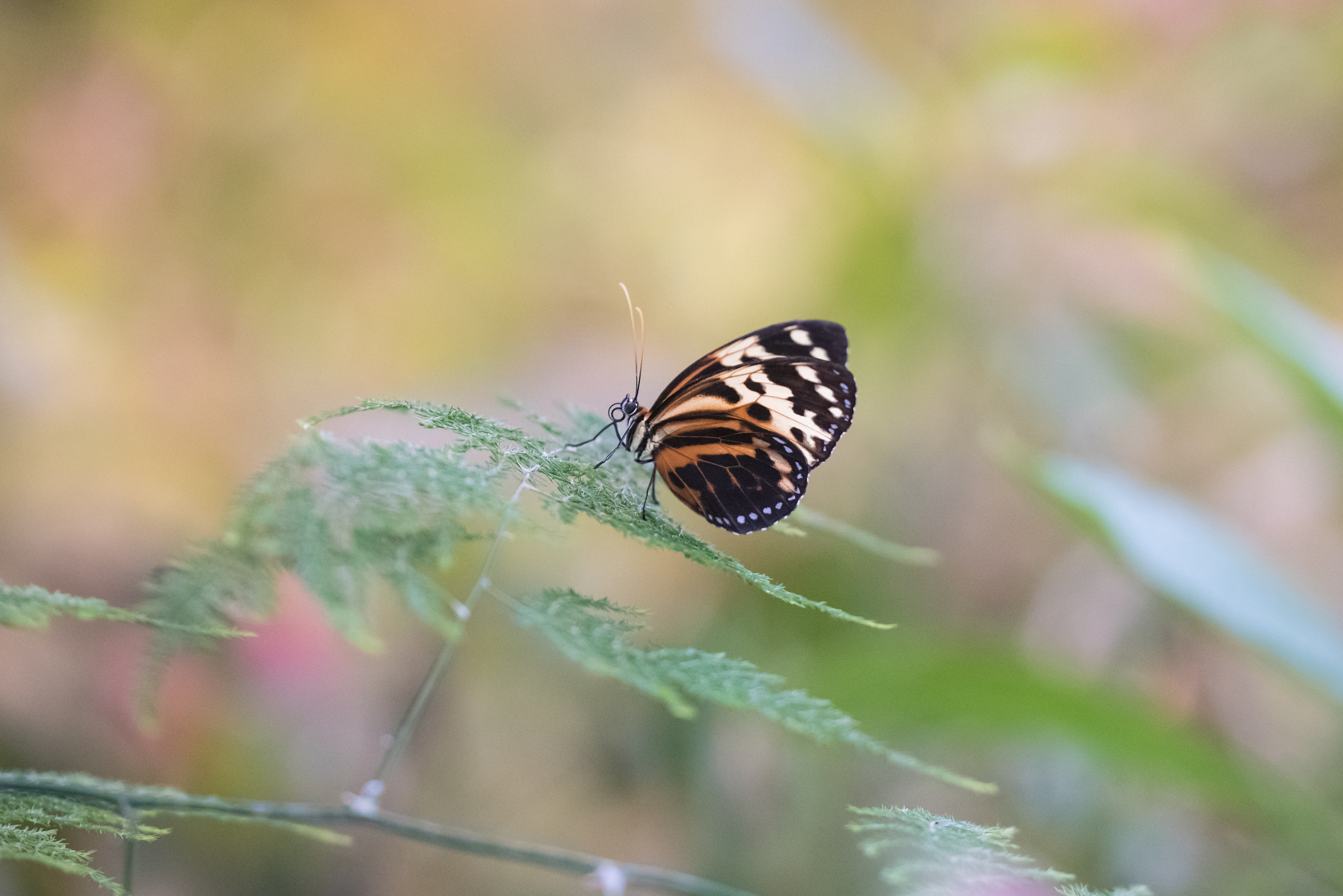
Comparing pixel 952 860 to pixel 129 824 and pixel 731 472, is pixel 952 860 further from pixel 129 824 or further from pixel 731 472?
pixel 731 472

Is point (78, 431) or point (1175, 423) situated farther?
point (1175, 423)

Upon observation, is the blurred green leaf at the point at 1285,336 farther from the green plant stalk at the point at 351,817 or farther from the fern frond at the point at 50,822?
the fern frond at the point at 50,822

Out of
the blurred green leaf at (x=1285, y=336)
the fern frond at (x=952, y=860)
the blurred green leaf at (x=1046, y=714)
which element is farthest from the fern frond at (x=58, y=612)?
the blurred green leaf at (x=1285, y=336)

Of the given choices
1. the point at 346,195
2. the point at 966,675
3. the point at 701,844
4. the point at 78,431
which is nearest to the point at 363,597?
the point at 966,675

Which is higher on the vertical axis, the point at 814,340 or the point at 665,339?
the point at 665,339

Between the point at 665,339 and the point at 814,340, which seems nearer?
the point at 814,340

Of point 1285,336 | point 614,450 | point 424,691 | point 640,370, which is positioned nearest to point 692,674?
point 424,691

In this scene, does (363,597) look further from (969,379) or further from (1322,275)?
(1322,275)
